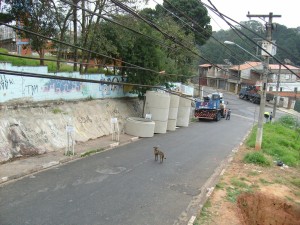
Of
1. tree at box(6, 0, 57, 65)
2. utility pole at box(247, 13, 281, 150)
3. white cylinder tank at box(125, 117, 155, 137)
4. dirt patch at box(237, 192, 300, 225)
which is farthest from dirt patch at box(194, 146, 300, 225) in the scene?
tree at box(6, 0, 57, 65)

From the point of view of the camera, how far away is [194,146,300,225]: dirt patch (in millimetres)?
11344

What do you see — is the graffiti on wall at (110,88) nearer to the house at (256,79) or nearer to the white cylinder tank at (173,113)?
the white cylinder tank at (173,113)

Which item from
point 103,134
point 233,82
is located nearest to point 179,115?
point 103,134

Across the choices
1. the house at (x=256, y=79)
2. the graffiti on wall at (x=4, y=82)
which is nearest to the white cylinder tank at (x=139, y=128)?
the graffiti on wall at (x=4, y=82)

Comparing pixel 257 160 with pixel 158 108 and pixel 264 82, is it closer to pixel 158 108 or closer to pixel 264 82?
pixel 264 82

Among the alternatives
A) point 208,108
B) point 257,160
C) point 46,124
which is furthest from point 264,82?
point 208,108

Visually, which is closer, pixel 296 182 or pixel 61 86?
pixel 296 182

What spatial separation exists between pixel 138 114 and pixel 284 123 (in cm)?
1993

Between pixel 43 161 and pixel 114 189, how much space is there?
4.63 metres

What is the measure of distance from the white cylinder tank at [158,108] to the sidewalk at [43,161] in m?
6.46

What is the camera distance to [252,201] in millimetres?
13508

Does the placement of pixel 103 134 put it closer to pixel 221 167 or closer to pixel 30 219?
pixel 221 167

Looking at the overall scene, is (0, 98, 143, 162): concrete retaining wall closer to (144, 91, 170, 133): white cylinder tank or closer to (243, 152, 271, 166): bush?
(144, 91, 170, 133): white cylinder tank

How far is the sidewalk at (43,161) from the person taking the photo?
552 inches
